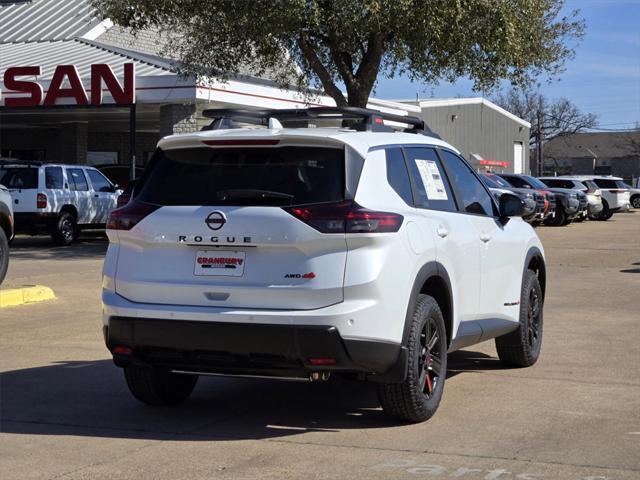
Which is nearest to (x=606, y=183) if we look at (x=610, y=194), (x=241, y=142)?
(x=610, y=194)

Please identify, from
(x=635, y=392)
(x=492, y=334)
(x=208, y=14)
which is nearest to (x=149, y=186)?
(x=492, y=334)

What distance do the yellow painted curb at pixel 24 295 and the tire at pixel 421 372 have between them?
278 inches

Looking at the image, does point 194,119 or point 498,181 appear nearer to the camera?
point 194,119

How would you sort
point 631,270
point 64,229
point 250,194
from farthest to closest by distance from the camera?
point 64,229, point 631,270, point 250,194

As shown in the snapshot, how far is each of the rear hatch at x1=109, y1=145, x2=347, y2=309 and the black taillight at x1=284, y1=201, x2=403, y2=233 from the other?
2cm

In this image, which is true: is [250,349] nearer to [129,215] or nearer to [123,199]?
[129,215]

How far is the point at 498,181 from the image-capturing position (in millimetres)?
32906

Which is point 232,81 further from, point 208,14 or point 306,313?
point 306,313

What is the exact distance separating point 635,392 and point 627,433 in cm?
138

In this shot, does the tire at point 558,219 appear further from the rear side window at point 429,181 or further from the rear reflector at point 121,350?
the rear reflector at point 121,350

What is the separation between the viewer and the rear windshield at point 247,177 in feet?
21.4

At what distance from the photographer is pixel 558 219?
1443 inches

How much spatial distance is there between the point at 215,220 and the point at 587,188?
35573mm

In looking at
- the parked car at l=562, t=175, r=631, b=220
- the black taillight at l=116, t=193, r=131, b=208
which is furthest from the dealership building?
the black taillight at l=116, t=193, r=131, b=208
